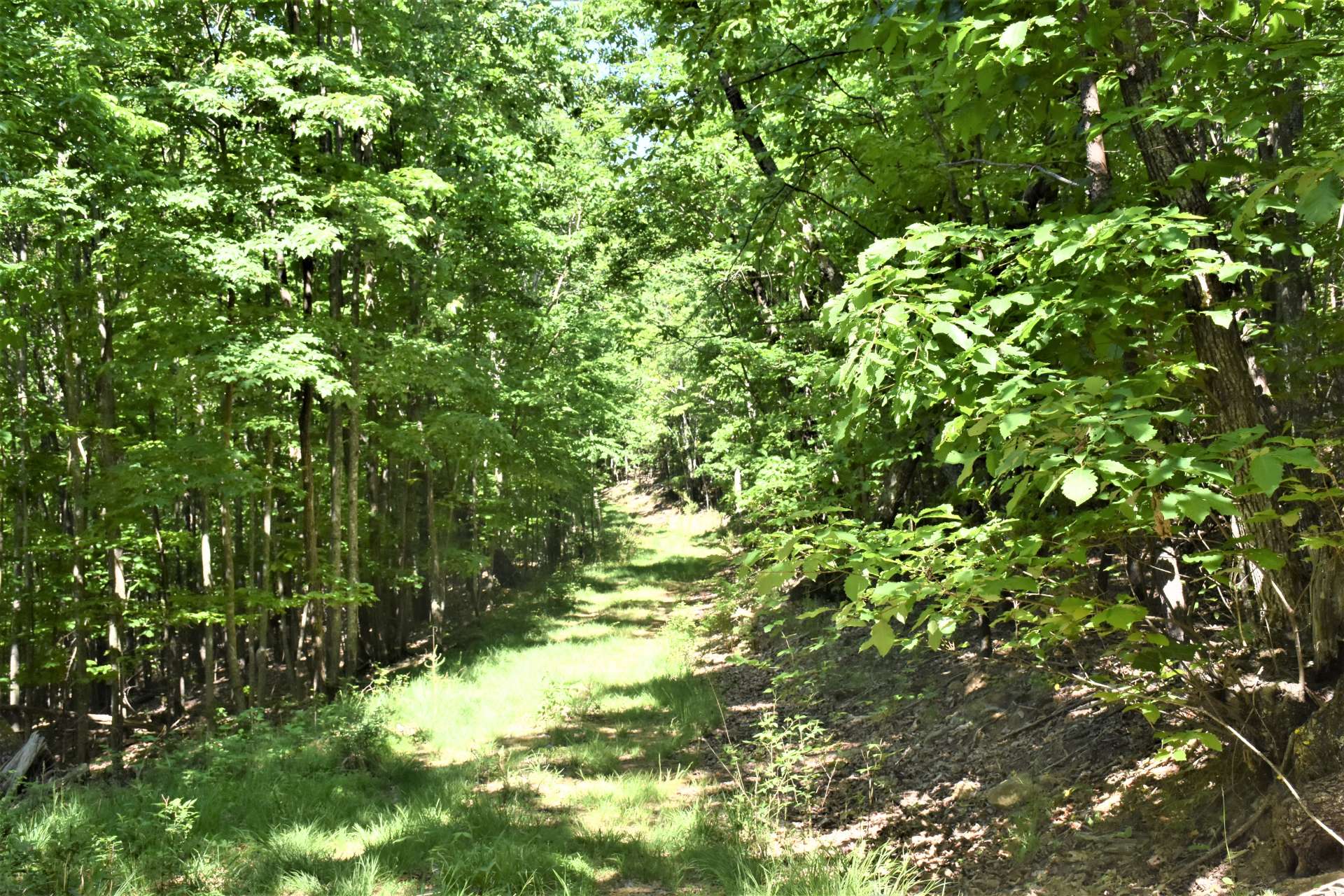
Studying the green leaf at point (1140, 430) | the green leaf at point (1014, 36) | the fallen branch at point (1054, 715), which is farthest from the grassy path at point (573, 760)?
the green leaf at point (1014, 36)

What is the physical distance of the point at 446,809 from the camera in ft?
21.9

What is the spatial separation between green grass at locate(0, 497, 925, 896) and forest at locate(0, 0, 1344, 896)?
2.4 inches

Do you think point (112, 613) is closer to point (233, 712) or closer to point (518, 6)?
point (233, 712)

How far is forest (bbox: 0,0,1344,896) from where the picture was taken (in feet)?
10.1

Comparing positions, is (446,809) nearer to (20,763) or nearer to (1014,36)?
(1014,36)

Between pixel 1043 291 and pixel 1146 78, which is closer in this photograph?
pixel 1043 291

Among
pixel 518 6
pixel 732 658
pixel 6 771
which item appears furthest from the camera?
pixel 518 6

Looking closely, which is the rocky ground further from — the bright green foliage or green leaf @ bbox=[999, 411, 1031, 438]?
green leaf @ bbox=[999, 411, 1031, 438]

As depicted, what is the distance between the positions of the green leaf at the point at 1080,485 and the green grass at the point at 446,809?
3.26 meters

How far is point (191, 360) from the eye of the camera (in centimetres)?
933

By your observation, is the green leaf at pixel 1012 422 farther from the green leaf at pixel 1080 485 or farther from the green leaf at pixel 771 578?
the green leaf at pixel 771 578

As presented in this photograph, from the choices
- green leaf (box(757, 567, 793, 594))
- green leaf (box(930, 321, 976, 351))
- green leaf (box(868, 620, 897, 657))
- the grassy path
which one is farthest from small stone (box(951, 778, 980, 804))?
green leaf (box(930, 321, 976, 351))

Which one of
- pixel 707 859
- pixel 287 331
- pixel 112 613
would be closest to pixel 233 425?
pixel 287 331

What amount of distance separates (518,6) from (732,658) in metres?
12.3
